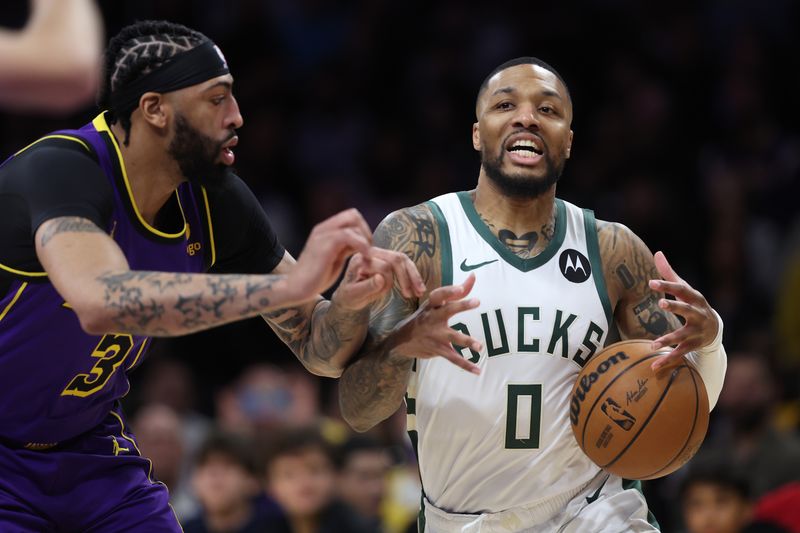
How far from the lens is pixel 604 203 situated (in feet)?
37.9

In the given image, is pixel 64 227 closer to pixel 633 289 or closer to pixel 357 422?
pixel 357 422

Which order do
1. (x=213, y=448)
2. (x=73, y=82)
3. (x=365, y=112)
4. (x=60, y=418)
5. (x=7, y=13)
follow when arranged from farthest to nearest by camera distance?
(x=365, y=112), (x=213, y=448), (x=7, y=13), (x=60, y=418), (x=73, y=82)

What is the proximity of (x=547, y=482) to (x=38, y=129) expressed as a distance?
7.48 m

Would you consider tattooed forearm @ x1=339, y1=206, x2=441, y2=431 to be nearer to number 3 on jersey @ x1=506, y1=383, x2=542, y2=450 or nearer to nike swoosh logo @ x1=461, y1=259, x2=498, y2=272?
nike swoosh logo @ x1=461, y1=259, x2=498, y2=272

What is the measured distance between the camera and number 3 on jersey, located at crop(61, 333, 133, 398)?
187 inches

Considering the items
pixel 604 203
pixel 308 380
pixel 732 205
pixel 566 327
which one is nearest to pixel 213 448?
pixel 308 380

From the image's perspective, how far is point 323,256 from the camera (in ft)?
13.8

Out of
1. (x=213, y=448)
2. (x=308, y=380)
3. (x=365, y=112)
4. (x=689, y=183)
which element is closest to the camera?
(x=213, y=448)

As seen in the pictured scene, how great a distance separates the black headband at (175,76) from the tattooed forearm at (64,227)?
2.16ft

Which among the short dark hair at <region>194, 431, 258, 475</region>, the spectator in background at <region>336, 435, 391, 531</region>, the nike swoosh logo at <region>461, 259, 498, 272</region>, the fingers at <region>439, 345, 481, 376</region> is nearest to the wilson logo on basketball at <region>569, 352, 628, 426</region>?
the fingers at <region>439, 345, 481, 376</region>

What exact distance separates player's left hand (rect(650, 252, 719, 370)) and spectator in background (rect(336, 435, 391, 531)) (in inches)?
153

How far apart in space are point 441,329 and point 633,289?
106cm

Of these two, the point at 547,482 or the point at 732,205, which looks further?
the point at 732,205

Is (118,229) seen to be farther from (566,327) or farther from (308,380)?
(308,380)
